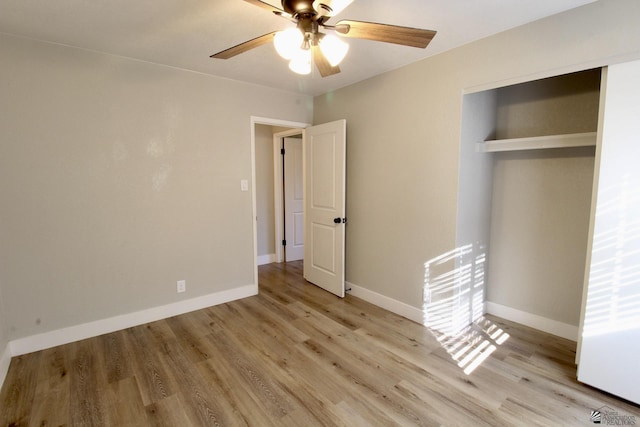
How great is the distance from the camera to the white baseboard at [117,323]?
2426 millimetres

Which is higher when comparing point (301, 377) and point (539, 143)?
point (539, 143)

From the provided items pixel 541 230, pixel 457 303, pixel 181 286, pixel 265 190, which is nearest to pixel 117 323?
pixel 181 286

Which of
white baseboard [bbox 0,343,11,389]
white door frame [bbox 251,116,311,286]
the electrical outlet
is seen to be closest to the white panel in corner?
white door frame [bbox 251,116,311,286]

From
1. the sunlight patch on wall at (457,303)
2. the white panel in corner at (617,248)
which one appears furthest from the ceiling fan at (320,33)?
the sunlight patch on wall at (457,303)

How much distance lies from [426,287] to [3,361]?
11.0 ft

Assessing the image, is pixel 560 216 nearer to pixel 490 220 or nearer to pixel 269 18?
pixel 490 220

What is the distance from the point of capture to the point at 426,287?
9.32 ft

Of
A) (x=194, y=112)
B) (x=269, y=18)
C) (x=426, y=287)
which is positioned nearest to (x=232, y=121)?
(x=194, y=112)

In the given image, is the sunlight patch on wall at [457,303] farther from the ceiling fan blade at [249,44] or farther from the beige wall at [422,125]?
the ceiling fan blade at [249,44]

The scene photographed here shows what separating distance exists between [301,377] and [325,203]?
6.59 ft

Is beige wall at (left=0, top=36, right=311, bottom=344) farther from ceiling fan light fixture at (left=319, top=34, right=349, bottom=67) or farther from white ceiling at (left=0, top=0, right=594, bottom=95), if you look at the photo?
ceiling fan light fixture at (left=319, top=34, right=349, bottom=67)

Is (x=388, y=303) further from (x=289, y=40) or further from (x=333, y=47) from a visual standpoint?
(x=289, y=40)

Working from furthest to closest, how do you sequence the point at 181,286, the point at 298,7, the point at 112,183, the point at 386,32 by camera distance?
the point at 181,286
the point at 112,183
the point at 386,32
the point at 298,7

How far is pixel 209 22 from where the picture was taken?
2041 millimetres
